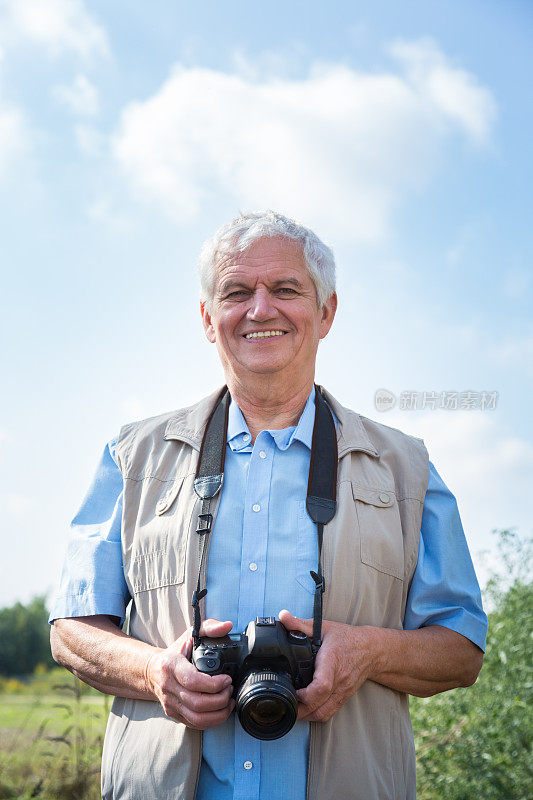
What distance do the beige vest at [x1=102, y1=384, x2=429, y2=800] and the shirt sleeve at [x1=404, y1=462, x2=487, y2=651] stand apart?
2.6 inches

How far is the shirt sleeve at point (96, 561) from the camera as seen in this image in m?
2.41

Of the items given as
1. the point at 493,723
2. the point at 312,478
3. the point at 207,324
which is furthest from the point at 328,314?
the point at 493,723

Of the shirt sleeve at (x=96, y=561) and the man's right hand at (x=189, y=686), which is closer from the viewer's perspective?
the man's right hand at (x=189, y=686)

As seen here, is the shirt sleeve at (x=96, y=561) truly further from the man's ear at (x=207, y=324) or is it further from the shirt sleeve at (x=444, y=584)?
the shirt sleeve at (x=444, y=584)

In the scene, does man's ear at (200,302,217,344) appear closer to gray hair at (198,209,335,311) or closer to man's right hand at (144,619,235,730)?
gray hair at (198,209,335,311)

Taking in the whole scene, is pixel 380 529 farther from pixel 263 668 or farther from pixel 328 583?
pixel 263 668

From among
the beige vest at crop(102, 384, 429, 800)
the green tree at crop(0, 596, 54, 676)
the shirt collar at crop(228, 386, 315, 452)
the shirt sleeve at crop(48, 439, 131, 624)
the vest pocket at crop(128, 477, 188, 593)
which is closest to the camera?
the beige vest at crop(102, 384, 429, 800)

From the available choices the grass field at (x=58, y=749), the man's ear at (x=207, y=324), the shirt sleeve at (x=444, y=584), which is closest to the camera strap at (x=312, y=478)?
the man's ear at (x=207, y=324)

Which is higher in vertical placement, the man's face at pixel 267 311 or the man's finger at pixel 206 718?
the man's face at pixel 267 311

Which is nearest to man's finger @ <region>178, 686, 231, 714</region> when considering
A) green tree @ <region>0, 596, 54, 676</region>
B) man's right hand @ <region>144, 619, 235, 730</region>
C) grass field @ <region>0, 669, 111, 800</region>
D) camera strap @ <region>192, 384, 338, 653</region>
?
man's right hand @ <region>144, 619, 235, 730</region>

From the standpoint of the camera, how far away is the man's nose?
2.59 meters

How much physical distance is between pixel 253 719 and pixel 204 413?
3.83 feet

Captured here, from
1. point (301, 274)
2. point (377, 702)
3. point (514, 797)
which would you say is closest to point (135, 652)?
point (377, 702)

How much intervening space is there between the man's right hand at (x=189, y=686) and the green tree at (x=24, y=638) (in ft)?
22.5
